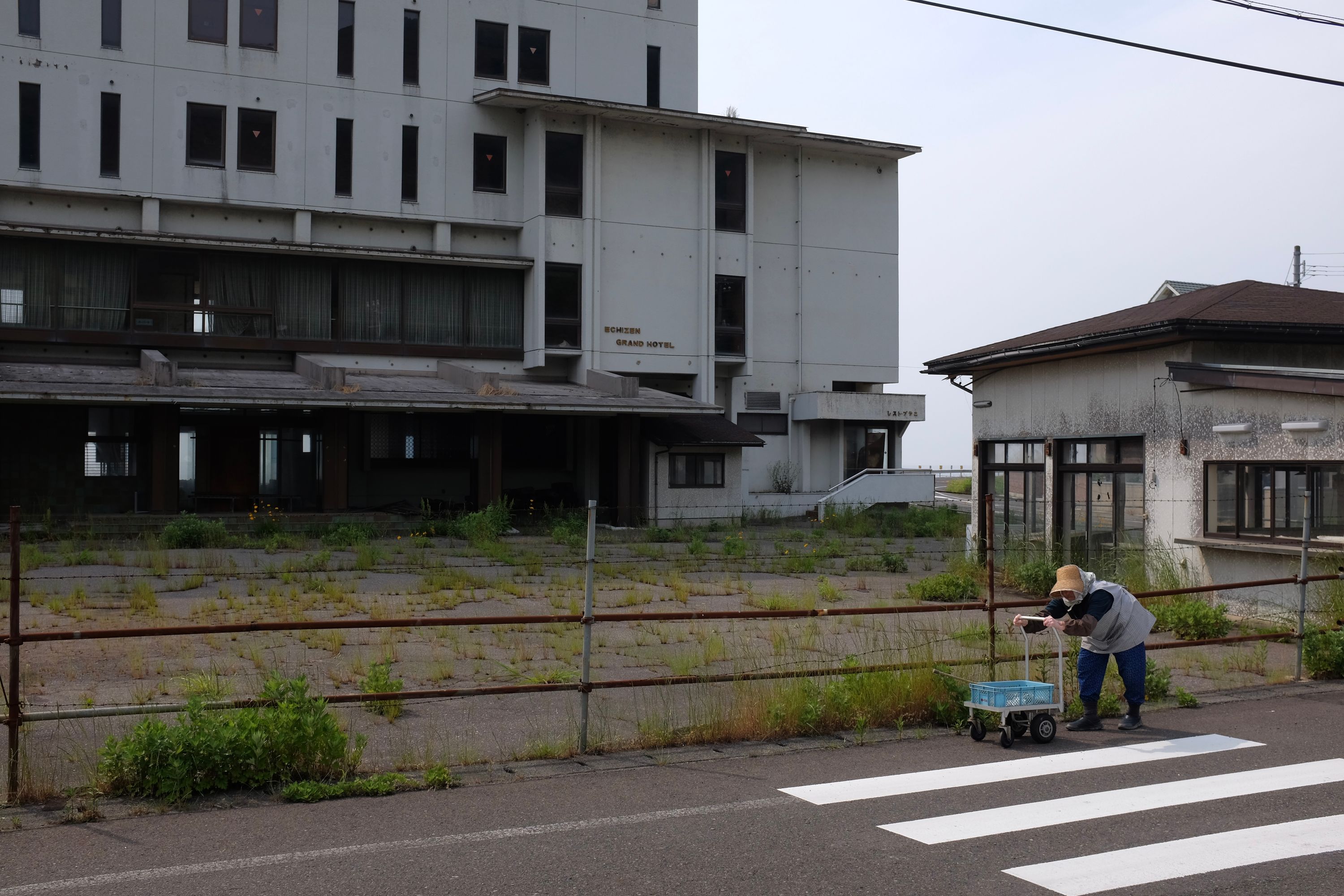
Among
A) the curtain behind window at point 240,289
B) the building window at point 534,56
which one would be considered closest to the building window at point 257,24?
the curtain behind window at point 240,289

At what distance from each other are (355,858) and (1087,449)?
1494cm

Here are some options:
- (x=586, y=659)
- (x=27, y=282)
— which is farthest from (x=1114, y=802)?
(x=27, y=282)

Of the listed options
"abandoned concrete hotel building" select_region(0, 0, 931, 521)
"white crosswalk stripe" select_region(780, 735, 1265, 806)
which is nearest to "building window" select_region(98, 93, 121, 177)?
"abandoned concrete hotel building" select_region(0, 0, 931, 521)

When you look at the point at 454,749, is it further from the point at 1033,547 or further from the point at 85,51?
the point at 85,51

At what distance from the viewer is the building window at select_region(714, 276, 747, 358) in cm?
3775

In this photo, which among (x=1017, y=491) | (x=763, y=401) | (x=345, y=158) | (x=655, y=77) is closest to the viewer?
(x=1017, y=491)

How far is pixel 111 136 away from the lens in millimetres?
31375

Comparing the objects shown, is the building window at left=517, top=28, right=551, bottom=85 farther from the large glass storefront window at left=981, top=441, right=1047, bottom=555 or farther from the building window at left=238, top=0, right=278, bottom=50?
the large glass storefront window at left=981, top=441, right=1047, bottom=555

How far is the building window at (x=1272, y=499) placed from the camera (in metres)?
13.9

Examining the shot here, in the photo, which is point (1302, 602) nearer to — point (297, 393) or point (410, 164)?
point (297, 393)

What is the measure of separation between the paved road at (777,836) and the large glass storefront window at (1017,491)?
37.0 ft

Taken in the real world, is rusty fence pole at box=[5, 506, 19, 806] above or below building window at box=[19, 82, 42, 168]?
below

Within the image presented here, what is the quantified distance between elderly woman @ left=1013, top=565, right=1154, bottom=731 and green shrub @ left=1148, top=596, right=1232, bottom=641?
4.61 metres

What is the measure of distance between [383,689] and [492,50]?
30.3 meters
